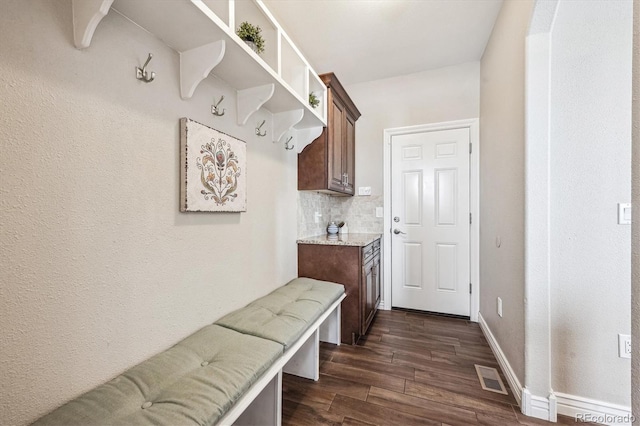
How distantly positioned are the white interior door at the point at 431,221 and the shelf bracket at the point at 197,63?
2.27m

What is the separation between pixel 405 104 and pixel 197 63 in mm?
2421

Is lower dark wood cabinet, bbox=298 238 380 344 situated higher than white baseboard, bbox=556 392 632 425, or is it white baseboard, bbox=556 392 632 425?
lower dark wood cabinet, bbox=298 238 380 344

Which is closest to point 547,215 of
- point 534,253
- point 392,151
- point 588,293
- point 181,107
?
point 534,253

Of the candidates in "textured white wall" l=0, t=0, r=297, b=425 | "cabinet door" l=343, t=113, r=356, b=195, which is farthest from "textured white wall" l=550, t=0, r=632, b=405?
"textured white wall" l=0, t=0, r=297, b=425

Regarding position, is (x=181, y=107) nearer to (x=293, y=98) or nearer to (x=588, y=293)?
(x=293, y=98)

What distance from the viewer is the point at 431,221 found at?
2.88 metres

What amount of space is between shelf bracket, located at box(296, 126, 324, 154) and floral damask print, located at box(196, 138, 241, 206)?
35.5 inches

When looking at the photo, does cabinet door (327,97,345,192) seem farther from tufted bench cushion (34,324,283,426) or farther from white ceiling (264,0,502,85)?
tufted bench cushion (34,324,283,426)

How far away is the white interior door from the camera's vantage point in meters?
2.77

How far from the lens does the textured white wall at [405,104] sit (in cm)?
276

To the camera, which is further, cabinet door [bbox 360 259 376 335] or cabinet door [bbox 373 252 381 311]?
cabinet door [bbox 373 252 381 311]

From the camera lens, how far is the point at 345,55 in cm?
261

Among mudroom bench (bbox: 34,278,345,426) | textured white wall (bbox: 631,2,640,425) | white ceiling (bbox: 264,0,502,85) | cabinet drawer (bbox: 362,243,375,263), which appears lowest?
mudroom bench (bbox: 34,278,345,426)

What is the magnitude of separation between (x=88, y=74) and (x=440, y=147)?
2891mm
